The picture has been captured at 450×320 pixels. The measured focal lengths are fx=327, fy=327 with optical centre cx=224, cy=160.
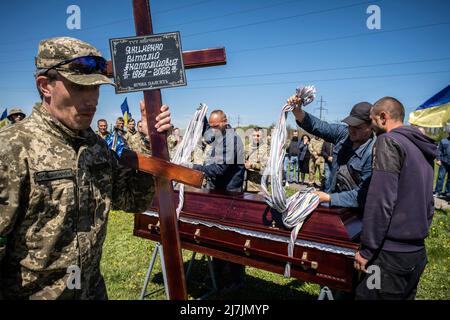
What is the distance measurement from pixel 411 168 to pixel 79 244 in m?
2.30

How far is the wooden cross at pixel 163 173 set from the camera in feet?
6.03

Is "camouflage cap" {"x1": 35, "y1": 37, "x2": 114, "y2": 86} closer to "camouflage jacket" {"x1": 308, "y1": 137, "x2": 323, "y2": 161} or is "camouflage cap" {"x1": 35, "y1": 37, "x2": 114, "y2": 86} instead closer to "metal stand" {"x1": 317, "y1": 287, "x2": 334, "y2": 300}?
"metal stand" {"x1": 317, "y1": 287, "x2": 334, "y2": 300}

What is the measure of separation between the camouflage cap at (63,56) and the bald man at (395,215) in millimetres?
2015

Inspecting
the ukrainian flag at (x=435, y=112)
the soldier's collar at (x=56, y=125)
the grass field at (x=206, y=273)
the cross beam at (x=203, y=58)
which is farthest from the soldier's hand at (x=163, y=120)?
the ukrainian flag at (x=435, y=112)

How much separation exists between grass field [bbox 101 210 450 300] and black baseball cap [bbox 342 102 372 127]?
8.01ft

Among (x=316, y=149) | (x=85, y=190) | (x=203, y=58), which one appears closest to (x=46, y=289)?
(x=85, y=190)

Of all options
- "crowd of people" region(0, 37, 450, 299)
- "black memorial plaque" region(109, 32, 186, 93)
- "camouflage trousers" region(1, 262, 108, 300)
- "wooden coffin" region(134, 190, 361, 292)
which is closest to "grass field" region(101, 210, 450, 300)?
"wooden coffin" region(134, 190, 361, 292)

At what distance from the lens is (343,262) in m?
2.57

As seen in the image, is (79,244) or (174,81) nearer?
(79,244)

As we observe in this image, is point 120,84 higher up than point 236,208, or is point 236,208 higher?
point 120,84

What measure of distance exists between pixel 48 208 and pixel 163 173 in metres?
0.59
